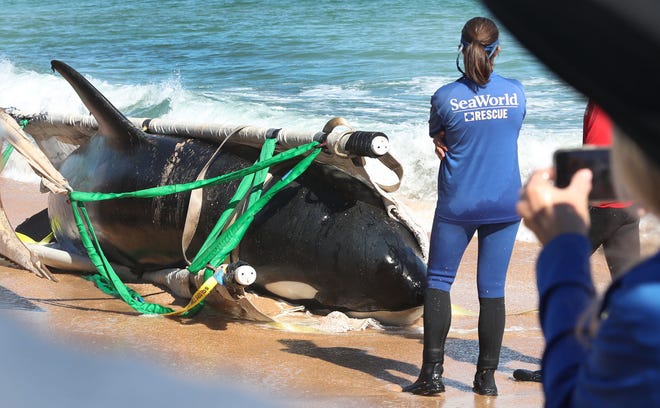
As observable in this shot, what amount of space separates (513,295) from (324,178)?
64.6 inches

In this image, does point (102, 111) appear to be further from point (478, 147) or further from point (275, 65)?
point (275, 65)

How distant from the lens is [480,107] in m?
4.34

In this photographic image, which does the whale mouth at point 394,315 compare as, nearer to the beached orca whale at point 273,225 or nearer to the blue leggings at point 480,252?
the beached orca whale at point 273,225

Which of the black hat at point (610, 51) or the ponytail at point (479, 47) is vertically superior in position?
the black hat at point (610, 51)

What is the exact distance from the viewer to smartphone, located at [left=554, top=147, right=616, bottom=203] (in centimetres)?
144

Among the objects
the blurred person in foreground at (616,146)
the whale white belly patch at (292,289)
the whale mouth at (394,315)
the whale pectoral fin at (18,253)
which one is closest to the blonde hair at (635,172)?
the blurred person in foreground at (616,146)

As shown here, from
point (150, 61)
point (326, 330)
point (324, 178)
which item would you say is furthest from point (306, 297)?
point (150, 61)

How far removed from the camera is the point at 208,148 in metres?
6.20

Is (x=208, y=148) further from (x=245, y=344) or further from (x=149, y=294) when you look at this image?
(x=245, y=344)

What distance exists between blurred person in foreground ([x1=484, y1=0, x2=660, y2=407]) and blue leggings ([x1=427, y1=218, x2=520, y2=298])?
3117mm

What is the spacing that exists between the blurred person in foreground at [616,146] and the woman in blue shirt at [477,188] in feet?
10.0

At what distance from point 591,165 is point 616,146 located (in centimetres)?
23

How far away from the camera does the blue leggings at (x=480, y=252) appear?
4465 millimetres

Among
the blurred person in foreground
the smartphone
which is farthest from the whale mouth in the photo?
the blurred person in foreground
